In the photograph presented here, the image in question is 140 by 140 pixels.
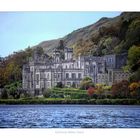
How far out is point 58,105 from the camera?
9648 mm

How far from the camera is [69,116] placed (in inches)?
375

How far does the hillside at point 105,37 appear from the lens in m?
9.54

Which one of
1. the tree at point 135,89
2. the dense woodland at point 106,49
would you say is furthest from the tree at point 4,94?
the tree at point 135,89

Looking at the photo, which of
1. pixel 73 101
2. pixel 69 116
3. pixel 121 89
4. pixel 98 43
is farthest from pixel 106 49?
pixel 69 116

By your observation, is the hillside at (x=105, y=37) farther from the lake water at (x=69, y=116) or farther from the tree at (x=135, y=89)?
the lake water at (x=69, y=116)

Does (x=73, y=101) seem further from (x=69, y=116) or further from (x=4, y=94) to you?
(x=4, y=94)

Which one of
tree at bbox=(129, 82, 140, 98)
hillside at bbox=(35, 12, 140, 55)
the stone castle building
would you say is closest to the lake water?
tree at bbox=(129, 82, 140, 98)

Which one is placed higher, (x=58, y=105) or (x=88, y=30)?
(x=88, y=30)

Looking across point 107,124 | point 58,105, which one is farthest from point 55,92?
point 107,124

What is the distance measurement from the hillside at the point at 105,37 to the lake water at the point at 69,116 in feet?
2.33

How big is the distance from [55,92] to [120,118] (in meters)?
0.87

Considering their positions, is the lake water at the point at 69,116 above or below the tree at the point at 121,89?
below

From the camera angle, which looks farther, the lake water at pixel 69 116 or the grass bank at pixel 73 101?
the grass bank at pixel 73 101
